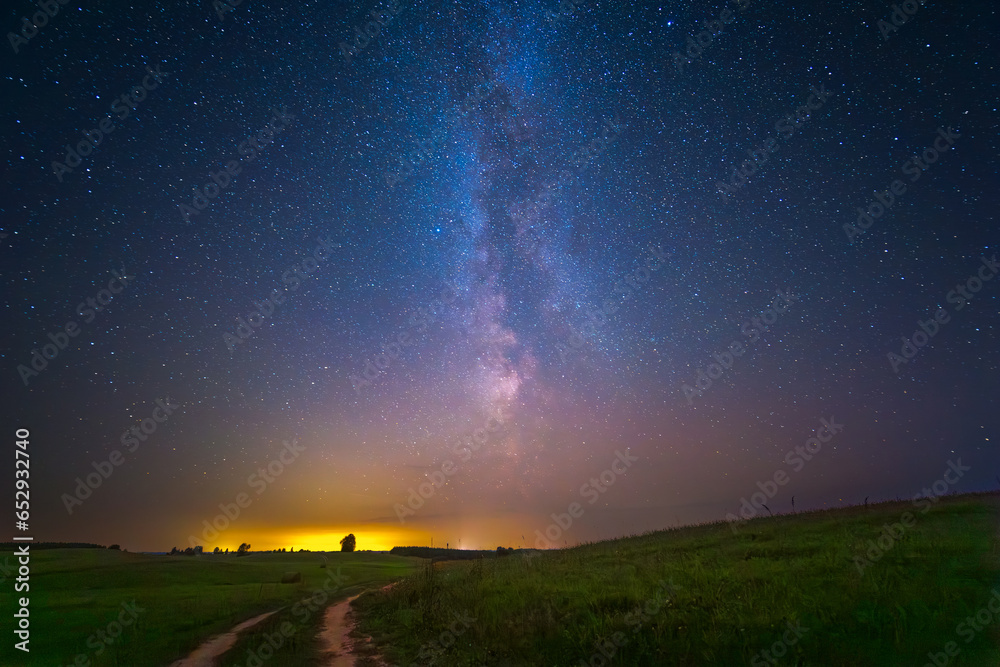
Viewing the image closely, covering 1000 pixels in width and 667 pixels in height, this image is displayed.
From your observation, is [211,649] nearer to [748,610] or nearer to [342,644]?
[342,644]

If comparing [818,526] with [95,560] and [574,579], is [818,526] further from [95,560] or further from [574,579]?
[95,560]

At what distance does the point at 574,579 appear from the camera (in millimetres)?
15516

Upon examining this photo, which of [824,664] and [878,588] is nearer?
[824,664]

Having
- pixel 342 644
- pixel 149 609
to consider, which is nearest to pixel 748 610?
pixel 342 644

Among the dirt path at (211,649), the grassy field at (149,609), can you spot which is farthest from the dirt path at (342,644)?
the dirt path at (211,649)

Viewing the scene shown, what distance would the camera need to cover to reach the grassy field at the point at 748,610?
7406 mm

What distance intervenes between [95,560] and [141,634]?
3483cm

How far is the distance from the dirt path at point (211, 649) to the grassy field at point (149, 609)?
0.37 meters

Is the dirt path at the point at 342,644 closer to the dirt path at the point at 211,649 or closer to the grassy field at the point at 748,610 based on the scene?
the grassy field at the point at 748,610

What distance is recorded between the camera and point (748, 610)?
8961 mm

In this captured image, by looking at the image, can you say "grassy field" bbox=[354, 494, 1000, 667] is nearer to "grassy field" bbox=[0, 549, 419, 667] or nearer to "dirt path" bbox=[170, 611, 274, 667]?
"dirt path" bbox=[170, 611, 274, 667]

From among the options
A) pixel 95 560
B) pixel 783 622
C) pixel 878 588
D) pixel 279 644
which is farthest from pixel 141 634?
pixel 95 560

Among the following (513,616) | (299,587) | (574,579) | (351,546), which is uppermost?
(351,546)

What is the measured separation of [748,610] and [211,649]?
1248 centimetres
